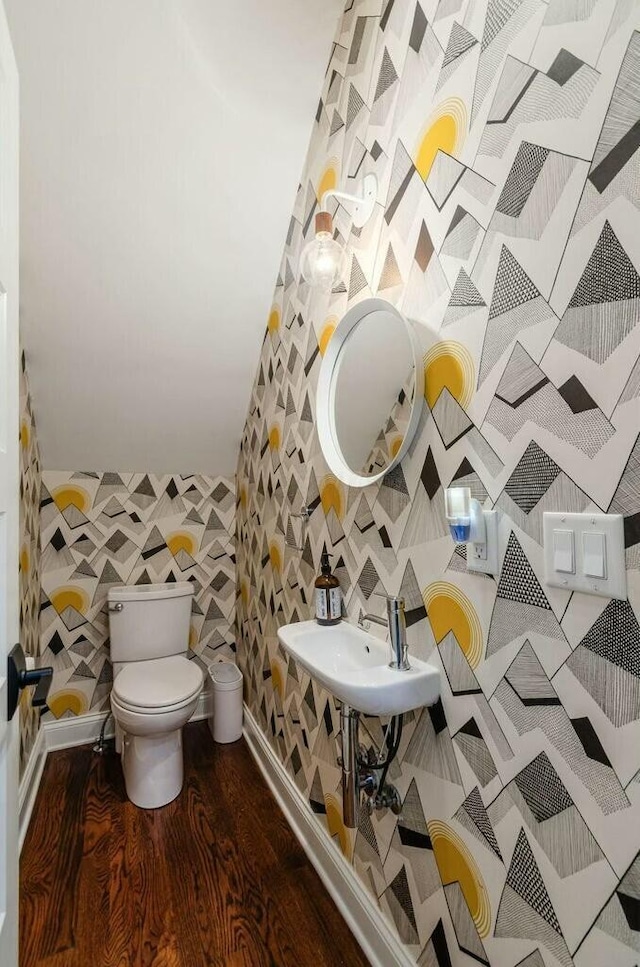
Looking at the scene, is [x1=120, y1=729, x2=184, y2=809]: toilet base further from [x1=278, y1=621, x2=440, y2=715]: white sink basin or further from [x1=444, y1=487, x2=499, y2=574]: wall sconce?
[x1=444, y1=487, x2=499, y2=574]: wall sconce

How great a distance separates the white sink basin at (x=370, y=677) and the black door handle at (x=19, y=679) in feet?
1.86

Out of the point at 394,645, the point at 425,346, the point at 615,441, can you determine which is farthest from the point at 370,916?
the point at 425,346

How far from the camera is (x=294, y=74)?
1548 millimetres

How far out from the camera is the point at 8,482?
2.77ft

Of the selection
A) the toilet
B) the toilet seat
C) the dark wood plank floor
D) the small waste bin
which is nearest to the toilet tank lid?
the toilet

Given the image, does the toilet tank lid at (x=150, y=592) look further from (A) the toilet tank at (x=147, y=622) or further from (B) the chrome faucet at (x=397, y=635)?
(B) the chrome faucet at (x=397, y=635)

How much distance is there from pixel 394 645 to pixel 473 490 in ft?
1.39

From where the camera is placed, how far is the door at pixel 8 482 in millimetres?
740

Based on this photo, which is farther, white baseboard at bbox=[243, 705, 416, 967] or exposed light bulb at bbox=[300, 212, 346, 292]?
exposed light bulb at bbox=[300, 212, 346, 292]

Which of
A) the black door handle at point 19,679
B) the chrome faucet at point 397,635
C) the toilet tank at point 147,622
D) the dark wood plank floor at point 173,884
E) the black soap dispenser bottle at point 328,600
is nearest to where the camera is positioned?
the black door handle at point 19,679

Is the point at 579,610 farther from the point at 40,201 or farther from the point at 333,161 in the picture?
the point at 40,201

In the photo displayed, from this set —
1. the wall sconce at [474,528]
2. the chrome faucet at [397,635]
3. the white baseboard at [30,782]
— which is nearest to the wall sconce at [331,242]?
the wall sconce at [474,528]

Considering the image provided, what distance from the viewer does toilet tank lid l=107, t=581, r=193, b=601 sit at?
7.82 feet

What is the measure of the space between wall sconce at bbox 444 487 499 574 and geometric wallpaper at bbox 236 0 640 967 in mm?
28
